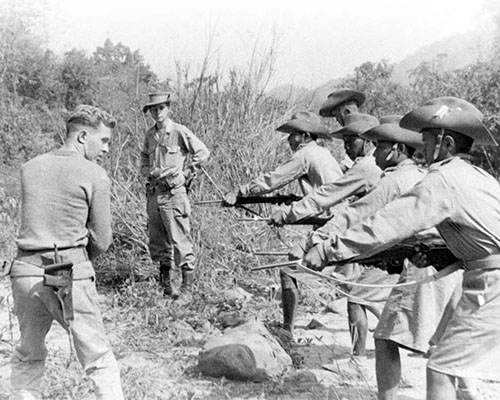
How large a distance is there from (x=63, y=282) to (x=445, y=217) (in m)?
1.73

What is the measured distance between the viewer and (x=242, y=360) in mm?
4785

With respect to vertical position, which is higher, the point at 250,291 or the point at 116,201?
the point at 116,201

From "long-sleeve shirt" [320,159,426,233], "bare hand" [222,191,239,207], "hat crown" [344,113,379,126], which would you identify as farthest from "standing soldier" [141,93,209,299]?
"long-sleeve shirt" [320,159,426,233]

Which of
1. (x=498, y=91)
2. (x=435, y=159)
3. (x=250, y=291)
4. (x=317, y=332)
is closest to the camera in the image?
(x=435, y=159)

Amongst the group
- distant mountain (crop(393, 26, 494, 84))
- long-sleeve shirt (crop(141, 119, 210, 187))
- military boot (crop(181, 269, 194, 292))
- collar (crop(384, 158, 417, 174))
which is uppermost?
distant mountain (crop(393, 26, 494, 84))

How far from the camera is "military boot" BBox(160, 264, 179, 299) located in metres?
7.04

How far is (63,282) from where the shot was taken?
336 cm

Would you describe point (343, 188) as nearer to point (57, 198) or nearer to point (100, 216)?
point (100, 216)

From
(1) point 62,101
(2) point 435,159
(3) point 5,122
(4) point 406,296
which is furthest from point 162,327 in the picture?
(1) point 62,101

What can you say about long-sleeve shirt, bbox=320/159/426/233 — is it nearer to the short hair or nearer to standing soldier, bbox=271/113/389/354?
standing soldier, bbox=271/113/389/354

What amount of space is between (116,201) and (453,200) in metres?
5.66

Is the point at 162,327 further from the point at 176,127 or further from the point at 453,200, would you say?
the point at 453,200

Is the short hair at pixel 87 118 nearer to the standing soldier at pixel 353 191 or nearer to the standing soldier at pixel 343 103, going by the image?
the standing soldier at pixel 353 191

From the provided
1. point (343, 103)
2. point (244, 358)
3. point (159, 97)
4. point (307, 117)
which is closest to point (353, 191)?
point (307, 117)
